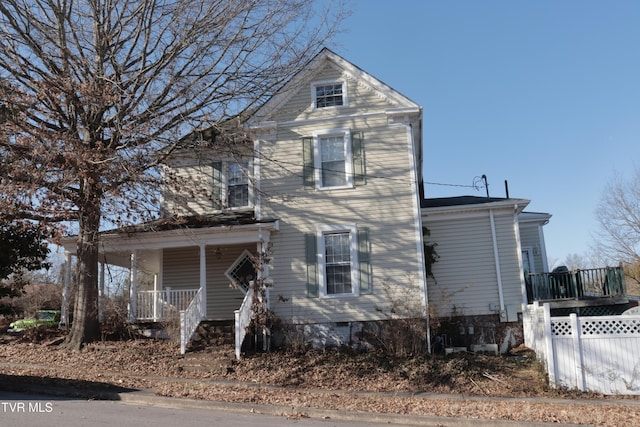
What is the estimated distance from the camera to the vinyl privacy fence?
10039 millimetres

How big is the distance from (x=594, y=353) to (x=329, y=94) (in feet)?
32.3

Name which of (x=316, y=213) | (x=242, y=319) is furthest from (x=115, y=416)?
(x=316, y=213)

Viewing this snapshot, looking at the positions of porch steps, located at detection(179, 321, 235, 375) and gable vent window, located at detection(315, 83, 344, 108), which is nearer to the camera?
porch steps, located at detection(179, 321, 235, 375)

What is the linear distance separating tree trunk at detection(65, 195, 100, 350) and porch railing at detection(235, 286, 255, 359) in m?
3.88

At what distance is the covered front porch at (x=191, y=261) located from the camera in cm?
1405

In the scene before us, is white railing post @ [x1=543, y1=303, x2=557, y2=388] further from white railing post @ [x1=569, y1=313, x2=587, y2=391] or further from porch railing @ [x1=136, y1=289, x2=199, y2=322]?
porch railing @ [x1=136, y1=289, x2=199, y2=322]

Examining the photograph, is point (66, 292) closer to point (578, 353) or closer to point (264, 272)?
point (264, 272)

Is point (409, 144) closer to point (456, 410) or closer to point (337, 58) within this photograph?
point (337, 58)

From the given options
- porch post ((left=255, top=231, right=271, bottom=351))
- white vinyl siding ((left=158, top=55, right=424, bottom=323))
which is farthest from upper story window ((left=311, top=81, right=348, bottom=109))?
porch post ((left=255, top=231, right=271, bottom=351))

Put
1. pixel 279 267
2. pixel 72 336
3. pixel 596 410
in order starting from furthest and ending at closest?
1. pixel 279 267
2. pixel 72 336
3. pixel 596 410

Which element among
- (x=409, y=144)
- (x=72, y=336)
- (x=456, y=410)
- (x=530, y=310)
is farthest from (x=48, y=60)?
(x=530, y=310)

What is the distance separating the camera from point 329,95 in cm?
1560

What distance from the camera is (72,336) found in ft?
43.1

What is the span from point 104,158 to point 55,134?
1212 mm
